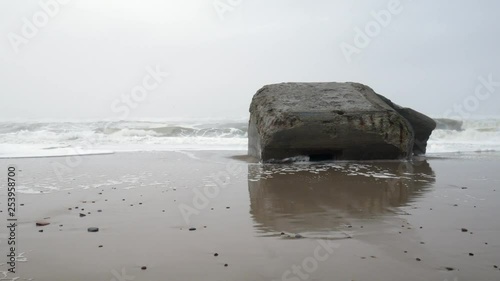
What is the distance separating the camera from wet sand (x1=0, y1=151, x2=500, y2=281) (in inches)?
122

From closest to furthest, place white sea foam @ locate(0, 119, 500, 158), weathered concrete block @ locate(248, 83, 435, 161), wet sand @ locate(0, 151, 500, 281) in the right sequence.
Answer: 1. wet sand @ locate(0, 151, 500, 281)
2. weathered concrete block @ locate(248, 83, 435, 161)
3. white sea foam @ locate(0, 119, 500, 158)

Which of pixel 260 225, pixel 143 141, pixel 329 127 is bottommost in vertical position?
pixel 260 225

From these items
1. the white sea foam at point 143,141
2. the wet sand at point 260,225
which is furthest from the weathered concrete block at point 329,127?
the white sea foam at point 143,141

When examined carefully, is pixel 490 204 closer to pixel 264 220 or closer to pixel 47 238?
pixel 264 220

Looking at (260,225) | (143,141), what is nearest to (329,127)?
(260,225)

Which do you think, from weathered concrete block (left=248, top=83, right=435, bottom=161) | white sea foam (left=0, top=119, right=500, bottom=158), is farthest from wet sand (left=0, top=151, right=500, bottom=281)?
white sea foam (left=0, top=119, right=500, bottom=158)

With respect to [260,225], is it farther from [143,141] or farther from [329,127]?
[143,141]

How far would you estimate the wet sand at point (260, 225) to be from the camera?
3104 millimetres

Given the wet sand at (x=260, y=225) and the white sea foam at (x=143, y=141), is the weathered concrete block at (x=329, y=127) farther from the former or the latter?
the white sea foam at (x=143, y=141)

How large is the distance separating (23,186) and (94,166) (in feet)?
8.83

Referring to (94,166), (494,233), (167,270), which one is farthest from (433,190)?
(94,166)

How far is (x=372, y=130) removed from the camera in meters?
9.61

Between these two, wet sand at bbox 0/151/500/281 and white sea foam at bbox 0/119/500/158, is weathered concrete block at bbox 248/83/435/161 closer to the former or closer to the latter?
wet sand at bbox 0/151/500/281

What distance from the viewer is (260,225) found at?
4.34 metres
